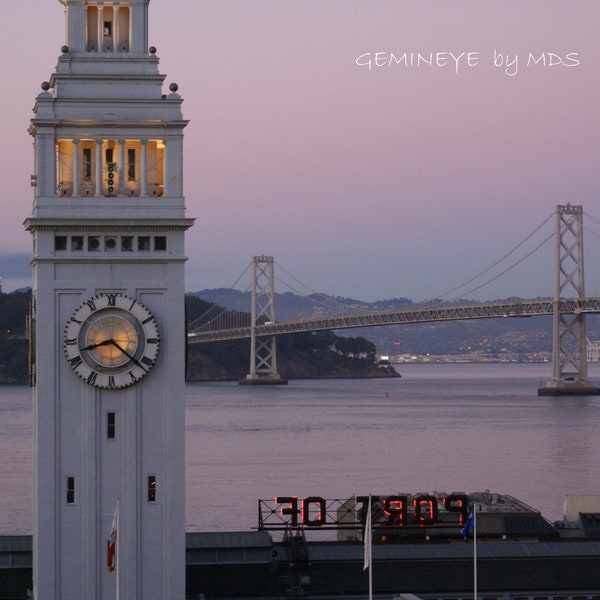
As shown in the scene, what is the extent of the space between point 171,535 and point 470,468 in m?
65.2

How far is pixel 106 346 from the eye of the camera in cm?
2892

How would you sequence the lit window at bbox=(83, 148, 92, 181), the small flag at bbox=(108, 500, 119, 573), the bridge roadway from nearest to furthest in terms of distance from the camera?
the small flag at bbox=(108, 500, 119, 573) < the lit window at bbox=(83, 148, 92, 181) < the bridge roadway

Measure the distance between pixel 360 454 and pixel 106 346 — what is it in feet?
243

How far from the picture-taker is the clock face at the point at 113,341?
28828 millimetres

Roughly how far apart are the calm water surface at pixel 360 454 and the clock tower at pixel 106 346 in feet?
102

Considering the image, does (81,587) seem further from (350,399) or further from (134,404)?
(350,399)

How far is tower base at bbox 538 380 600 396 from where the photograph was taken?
188m

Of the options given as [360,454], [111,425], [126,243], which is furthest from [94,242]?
[360,454]

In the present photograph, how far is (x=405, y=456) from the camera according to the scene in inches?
3962

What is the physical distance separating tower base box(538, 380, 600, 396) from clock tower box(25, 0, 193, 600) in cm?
16263

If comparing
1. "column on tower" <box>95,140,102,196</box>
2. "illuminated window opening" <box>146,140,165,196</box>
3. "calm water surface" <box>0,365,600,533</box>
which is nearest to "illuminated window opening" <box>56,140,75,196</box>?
"column on tower" <box>95,140,102,196</box>

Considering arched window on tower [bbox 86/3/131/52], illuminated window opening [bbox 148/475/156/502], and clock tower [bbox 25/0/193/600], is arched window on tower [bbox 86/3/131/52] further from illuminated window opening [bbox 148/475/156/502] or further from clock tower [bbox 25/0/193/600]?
illuminated window opening [bbox 148/475/156/502]

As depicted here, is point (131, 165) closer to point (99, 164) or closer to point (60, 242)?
point (99, 164)

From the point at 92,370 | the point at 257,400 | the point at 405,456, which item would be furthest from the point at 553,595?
the point at 257,400
